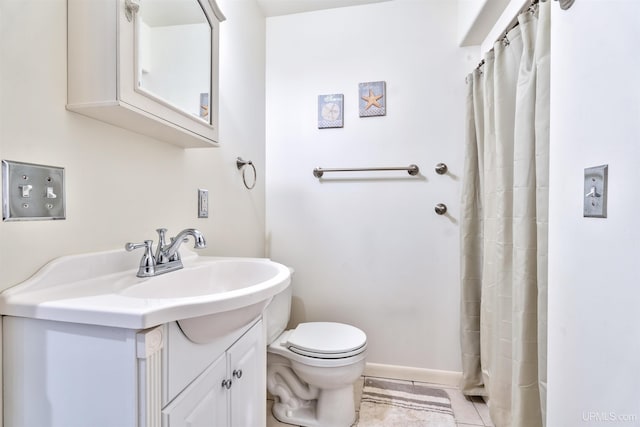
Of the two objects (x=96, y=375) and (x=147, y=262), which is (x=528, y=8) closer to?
(x=147, y=262)

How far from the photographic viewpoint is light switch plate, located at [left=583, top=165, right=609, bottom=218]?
600 mm

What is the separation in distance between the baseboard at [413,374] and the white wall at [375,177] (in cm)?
4

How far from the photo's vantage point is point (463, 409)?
5.18 feet

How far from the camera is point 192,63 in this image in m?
1.08

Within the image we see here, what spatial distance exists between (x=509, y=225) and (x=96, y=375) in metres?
1.43

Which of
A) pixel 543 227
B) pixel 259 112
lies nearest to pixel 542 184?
pixel 543 227

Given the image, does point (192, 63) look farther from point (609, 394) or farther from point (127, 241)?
point (609, 394)

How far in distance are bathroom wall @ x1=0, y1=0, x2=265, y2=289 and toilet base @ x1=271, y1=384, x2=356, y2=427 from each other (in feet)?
2.87

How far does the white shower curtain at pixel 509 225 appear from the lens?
99 cm

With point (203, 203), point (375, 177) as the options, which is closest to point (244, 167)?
point (203, 203)

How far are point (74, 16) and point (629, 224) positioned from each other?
1312 mm

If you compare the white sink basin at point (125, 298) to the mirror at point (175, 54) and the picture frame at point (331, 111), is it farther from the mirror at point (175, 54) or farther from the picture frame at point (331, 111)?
the picture frame at point (331, 111)

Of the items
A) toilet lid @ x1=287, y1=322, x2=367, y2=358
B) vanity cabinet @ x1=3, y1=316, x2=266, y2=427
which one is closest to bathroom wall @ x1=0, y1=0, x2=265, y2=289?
vanity cabinet @ x1=3, y1=316, x2=266, y2=427

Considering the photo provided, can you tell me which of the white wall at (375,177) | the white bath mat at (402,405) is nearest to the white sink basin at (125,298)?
the white wall at (375,177)
